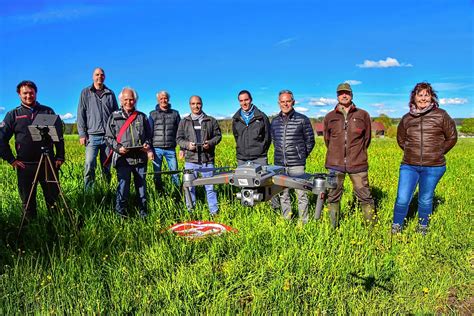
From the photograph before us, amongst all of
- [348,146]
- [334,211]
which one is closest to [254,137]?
[348,146]

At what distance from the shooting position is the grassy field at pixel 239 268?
3451mm

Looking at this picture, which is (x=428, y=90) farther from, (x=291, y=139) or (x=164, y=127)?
(x=164, y=127)

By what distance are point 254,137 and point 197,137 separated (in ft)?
3.51

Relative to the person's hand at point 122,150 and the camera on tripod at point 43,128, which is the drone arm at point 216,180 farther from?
the camera on tripod at point 43,128

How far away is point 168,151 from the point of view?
700 centimetres

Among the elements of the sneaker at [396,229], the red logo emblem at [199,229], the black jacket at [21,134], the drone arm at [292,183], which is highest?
the black jacket at [21,134]

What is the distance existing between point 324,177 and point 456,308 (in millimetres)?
2033

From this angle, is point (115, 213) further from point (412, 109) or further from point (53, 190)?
point (412, 109)

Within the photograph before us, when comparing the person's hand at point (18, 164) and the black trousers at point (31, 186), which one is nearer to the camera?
the person's hand at point (18, 164)

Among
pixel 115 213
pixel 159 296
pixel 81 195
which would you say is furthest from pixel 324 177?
pixel 81 195

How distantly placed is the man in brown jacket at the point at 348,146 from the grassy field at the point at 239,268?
344 millimetres

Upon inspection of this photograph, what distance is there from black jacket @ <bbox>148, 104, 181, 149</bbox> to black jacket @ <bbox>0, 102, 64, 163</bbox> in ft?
6.63

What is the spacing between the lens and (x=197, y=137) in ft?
21.3

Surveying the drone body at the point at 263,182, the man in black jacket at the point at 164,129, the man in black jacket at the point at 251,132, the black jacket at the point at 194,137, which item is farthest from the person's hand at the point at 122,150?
the drone body at the point at 263,182
